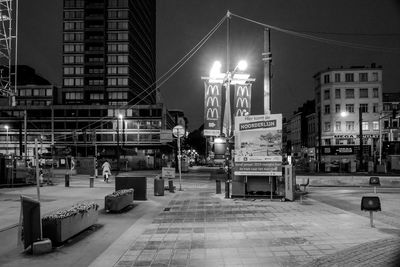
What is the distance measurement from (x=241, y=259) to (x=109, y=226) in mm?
5733

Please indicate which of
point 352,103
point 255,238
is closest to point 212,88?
point 255,238

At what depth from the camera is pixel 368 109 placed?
93.1m

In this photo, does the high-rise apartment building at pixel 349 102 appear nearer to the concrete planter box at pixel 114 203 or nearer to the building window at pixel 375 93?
the building window at pixel 375 93

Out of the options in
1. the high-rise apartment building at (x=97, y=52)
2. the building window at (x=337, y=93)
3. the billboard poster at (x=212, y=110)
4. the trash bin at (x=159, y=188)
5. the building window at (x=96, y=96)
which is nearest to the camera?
the billboard poster at (x=212, y=110)

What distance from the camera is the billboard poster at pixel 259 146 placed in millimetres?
19391

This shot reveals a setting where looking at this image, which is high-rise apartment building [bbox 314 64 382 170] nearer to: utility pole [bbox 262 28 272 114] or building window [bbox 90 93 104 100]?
building window [bbox 90 93 104 100]

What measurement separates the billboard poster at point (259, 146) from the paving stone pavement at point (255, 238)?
3766mm

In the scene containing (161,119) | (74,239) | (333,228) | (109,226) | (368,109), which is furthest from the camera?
(161,119)

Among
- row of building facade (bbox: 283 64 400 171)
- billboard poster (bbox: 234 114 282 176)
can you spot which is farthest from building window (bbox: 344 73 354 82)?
billboard poster (bbox: 234 114 282 176)

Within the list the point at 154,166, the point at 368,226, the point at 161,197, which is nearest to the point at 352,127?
the point at 154,166

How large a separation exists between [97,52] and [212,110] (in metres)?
105

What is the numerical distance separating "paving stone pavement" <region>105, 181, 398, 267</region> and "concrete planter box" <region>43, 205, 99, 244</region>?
1.52 m

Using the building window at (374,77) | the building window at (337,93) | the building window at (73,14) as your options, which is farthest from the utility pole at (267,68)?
the building window at (73,14)

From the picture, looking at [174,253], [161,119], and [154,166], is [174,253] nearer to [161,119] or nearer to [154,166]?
[154,166]
